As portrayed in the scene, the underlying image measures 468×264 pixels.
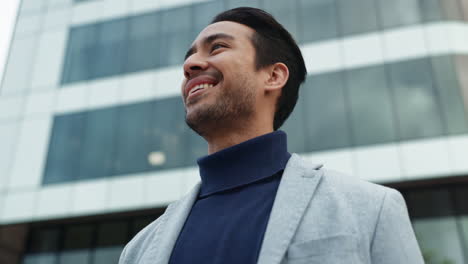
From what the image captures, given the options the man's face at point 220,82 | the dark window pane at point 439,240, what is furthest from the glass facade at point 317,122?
the man's face at point 220,82

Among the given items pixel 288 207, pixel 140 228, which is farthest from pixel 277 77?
pixel 140 228

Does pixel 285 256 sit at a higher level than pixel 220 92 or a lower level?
lower

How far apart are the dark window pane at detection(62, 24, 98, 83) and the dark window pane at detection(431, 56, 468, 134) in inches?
487

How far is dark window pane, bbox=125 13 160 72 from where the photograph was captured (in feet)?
51.3

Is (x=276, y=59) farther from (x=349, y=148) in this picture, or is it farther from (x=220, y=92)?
(x=349, y=148)

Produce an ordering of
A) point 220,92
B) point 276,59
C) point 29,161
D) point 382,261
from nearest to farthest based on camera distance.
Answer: point 382,261 → point 220,92 → point 276,59 → point 29,161

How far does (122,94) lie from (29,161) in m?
4.11

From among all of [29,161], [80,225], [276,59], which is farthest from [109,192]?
[276,59]

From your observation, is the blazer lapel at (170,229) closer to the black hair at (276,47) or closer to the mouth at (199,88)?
the mouth at (199,88)

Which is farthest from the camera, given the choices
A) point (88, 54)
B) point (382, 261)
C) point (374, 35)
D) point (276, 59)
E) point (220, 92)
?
point (88, 54)

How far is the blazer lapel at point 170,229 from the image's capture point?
1677 mm

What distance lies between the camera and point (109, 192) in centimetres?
1366

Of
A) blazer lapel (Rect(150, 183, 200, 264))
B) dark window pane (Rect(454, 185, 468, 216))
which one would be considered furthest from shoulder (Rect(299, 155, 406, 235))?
dark window pane (Rect(454, 185, 468, 216))

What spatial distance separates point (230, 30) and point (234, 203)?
2.96 feet
